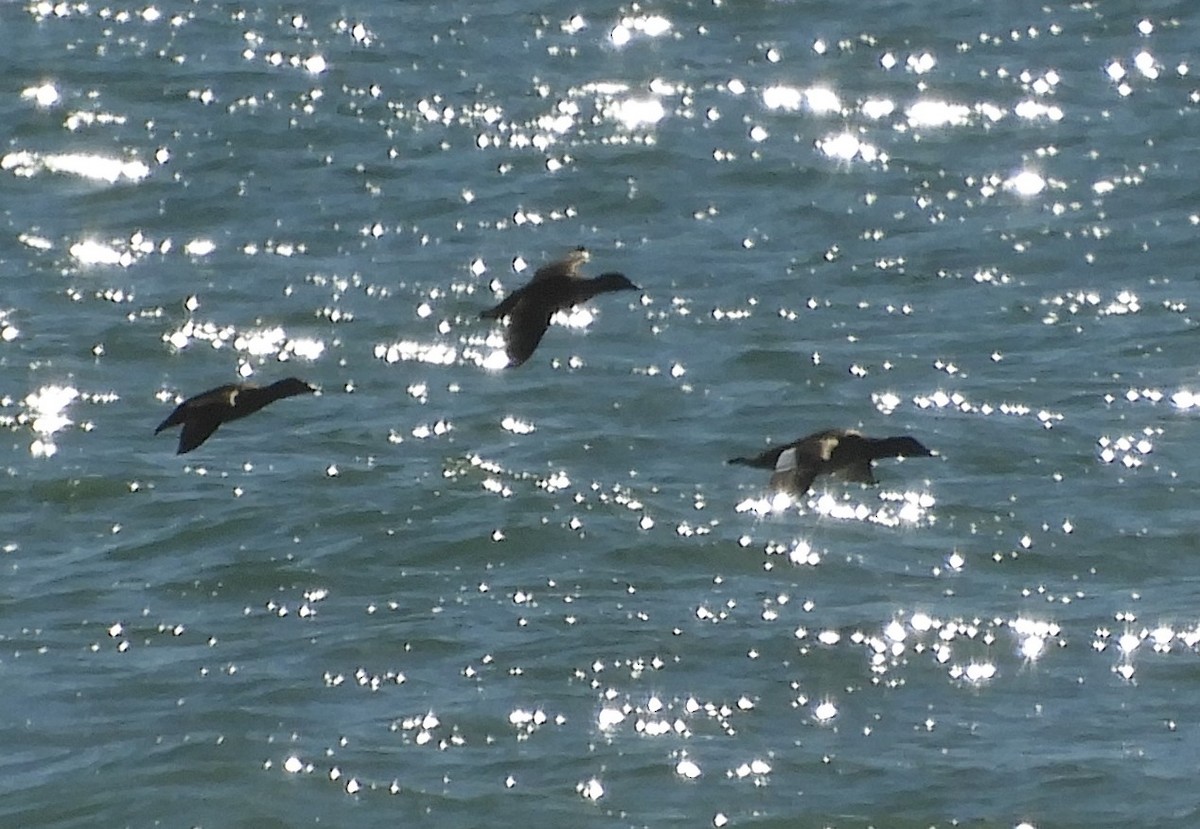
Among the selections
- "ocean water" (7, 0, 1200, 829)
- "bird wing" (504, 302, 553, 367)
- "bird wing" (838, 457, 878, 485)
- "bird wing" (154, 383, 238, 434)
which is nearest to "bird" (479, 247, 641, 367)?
"bird wing" (504, 302, 553, 367)

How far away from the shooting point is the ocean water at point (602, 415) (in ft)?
48.3

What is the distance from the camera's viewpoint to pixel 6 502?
706 inches

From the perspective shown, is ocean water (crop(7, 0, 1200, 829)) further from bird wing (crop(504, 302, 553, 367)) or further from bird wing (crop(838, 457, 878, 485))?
bird wing (crop(504, 302, 553, 367))

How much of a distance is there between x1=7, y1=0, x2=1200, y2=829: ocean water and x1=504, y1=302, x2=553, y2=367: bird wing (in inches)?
106

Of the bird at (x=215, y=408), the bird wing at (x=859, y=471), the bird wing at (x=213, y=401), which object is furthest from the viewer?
the bird wing at (x=859, y=471)

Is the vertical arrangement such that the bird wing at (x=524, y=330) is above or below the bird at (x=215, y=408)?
above

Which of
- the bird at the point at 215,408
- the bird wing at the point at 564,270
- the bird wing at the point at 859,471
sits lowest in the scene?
the bird wing at the point at 859,471

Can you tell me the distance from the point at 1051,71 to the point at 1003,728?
452 inches

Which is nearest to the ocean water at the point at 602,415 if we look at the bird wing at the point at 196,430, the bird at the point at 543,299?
the bird at the point at 543,299

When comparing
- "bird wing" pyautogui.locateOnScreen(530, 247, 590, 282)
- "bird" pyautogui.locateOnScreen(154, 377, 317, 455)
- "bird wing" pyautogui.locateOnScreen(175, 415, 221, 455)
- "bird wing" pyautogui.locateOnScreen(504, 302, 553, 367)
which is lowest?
"bird wing" pyautogui.locateOnScreen(175, 415, 221, 455)

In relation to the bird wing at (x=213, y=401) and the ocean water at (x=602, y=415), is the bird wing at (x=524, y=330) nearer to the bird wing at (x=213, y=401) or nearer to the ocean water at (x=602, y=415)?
the bird wing at (x=213, y=401)

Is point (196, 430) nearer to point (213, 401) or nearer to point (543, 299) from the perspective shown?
point (213, 401)

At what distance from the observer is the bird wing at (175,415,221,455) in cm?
1170

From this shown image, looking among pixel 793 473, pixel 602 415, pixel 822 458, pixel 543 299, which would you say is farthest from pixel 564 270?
pixel 602 415
